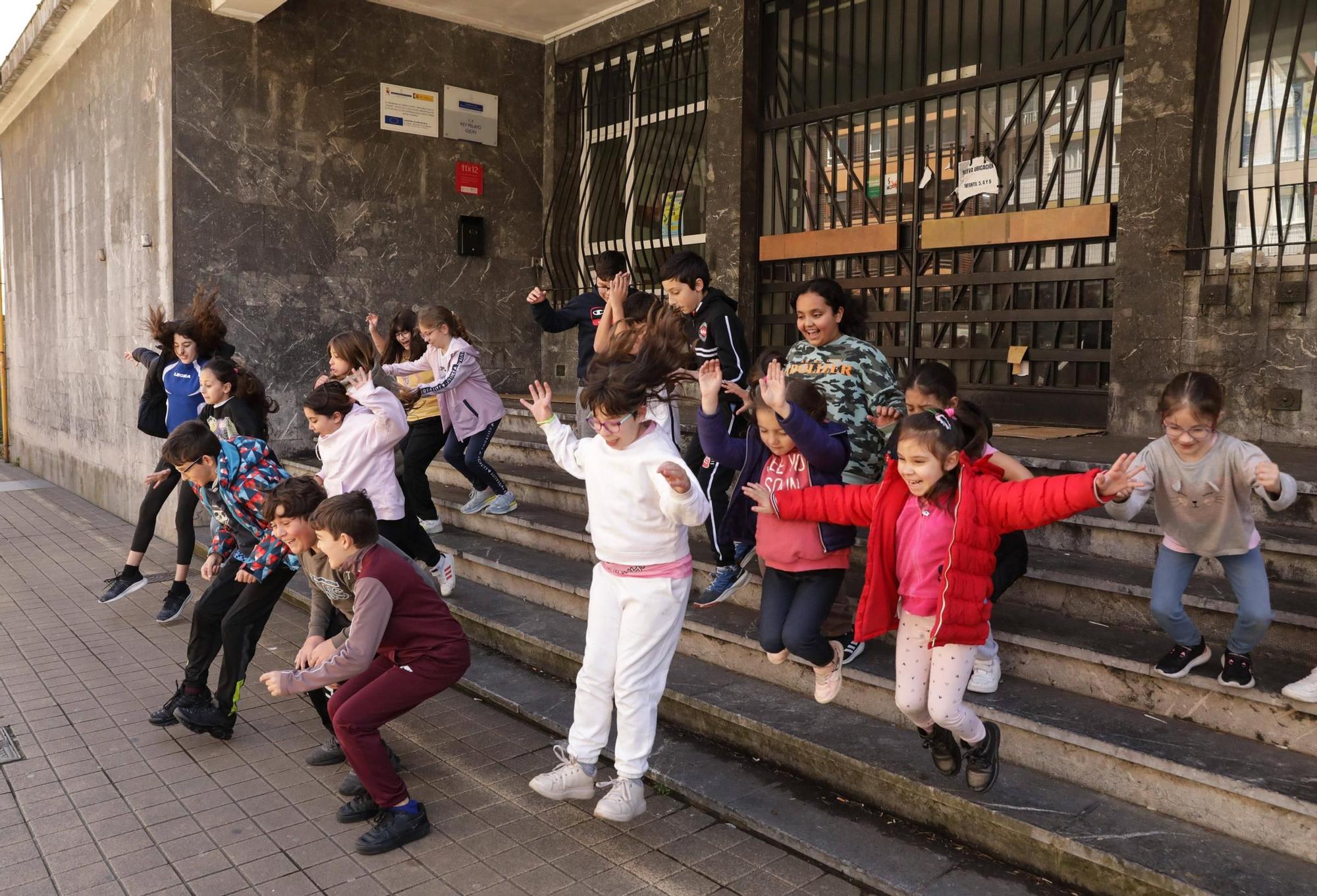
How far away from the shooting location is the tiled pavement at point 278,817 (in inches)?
121

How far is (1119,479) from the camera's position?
2826mm

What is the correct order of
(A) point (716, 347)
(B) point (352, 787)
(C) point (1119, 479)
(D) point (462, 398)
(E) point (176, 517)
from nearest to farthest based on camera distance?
(C) point (1119, 479) < (B) point (352, 787) < (A) point (716, 347) < (D) point (462, 398) < (E) point (176, 517)

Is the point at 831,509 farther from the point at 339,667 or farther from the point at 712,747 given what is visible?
the point at 339,667

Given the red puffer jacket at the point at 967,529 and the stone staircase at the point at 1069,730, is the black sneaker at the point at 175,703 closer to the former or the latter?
the stone staircase at the point at 1069,730

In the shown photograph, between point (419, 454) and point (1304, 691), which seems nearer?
point (1304, 691)

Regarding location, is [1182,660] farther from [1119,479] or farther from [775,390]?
[775,390]

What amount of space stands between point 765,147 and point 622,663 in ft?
19.1

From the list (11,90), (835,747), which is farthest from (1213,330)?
(11,90)

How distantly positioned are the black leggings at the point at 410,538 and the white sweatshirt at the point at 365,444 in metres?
0.18

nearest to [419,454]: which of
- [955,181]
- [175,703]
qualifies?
[175,703]

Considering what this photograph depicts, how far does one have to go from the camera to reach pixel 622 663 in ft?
11.1

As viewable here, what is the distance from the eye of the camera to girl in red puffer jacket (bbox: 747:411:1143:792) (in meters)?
3.04

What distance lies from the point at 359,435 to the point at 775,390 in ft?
7.39

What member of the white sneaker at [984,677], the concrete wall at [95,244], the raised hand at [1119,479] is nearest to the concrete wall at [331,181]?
the concrete wall at [95,244]
